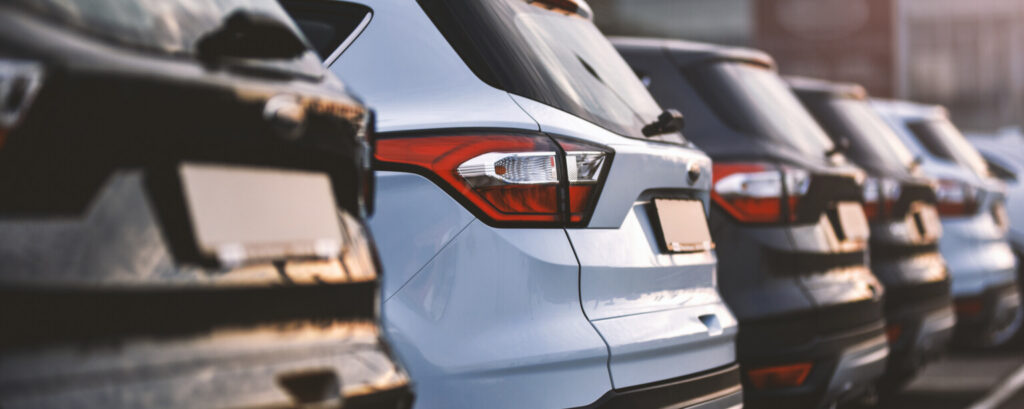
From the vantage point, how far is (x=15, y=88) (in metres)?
1.71

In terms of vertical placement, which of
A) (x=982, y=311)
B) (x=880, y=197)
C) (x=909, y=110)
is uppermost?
(x=880, y=197)

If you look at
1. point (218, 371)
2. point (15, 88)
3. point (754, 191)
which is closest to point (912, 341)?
point (754, 191)

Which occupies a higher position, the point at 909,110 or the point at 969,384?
the point at 909,110

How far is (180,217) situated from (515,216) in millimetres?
1381

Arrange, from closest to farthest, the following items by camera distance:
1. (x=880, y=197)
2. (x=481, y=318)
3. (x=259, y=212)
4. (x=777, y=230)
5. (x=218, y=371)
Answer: (x=218, y=371)
(x=259, y=212)
(x=481, y=318)
(x=777, y=230)
(x=880, y=197)

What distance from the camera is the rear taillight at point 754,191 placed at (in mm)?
5066

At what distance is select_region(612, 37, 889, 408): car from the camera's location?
5.01 meters

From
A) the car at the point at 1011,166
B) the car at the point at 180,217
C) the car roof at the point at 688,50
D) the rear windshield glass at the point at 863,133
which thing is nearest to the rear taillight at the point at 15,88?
the car at the point at 180,217

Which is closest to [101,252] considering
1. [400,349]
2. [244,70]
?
[244,70]

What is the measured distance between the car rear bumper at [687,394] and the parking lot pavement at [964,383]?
11.1ft

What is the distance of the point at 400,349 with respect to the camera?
3150 mm

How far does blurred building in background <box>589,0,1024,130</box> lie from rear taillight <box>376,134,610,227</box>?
53.7m

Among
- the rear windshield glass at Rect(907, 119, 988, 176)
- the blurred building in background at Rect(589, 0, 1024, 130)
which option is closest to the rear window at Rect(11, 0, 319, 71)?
the rear windshield glass at Rect(907, 119, 988, 176)

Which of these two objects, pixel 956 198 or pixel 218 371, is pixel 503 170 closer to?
pixel 218 371
